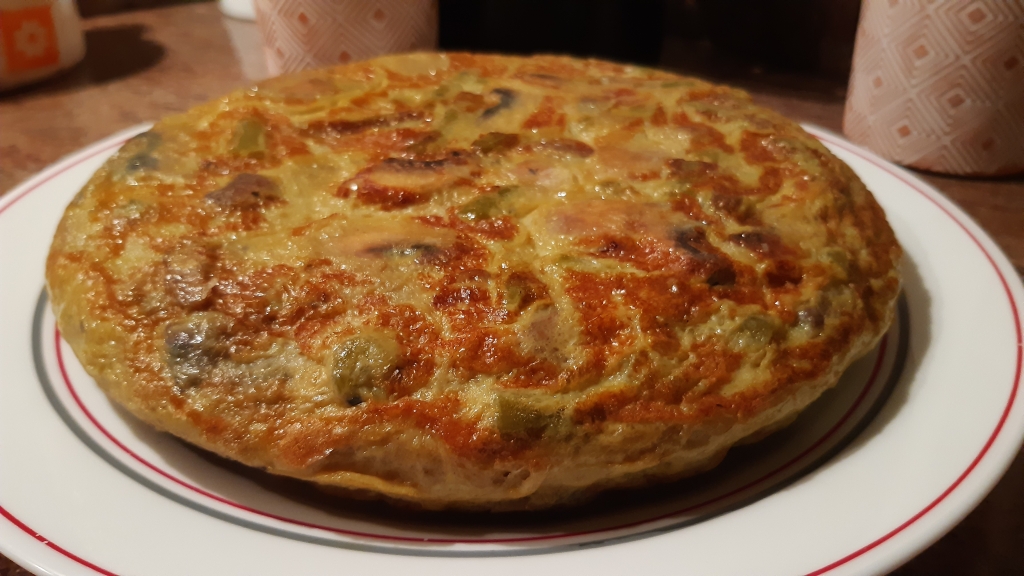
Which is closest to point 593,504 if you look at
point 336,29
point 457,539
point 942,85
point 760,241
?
point 457,539

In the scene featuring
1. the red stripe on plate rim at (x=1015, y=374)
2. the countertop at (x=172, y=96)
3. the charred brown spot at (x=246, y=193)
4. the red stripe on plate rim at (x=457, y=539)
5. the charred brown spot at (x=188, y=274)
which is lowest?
the countertop at (x=172, y=96)

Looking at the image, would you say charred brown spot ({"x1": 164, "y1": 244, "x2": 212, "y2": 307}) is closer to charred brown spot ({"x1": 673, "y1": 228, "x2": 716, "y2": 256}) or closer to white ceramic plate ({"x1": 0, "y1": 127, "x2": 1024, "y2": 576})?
white ceramic plate ({"x1": 0, "y1": 127, "x2": 1024, "y2": 576})

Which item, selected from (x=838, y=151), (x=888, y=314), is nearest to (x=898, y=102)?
(x=838, y=151)

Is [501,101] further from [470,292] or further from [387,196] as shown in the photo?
[470,292]

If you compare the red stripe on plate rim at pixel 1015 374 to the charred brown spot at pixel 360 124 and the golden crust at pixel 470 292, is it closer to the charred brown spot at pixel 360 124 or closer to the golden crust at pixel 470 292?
the golden crust at pixel 470 292

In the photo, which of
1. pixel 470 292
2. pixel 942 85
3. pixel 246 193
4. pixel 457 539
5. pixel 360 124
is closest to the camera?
pixel 457 539

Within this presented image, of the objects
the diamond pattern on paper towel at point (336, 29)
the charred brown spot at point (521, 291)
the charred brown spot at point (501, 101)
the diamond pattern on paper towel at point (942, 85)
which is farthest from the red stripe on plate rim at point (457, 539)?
the diamond pattern on paper towel at point (336, 29)

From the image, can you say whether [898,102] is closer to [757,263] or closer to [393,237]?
[757,263]
